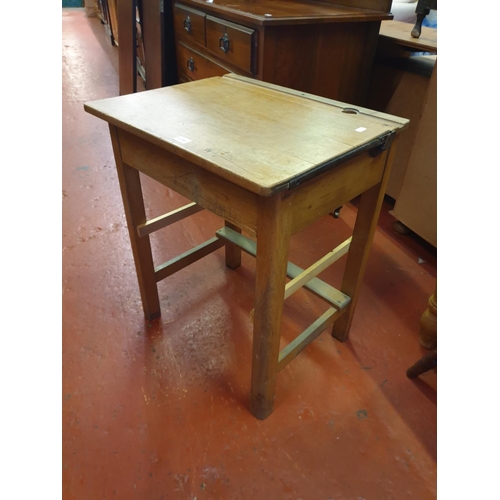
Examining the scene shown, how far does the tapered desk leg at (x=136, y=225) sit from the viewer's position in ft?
3.81

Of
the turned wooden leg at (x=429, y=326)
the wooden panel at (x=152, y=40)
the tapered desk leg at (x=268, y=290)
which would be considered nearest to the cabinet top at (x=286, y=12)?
the wooden panel at (x=152, y=40)

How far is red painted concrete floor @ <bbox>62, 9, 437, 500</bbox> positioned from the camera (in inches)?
41.8

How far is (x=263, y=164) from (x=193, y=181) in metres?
0.22

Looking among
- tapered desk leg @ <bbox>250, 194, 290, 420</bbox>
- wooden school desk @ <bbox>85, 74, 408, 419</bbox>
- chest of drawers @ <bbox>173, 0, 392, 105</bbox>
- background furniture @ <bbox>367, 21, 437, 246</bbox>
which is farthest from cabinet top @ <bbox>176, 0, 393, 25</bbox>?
tapered desk leg @ <bbox>250, 194, 290, 420</bbox>

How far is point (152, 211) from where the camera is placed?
2174 millimetres

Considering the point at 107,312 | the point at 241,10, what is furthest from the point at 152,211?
the point at 241,10

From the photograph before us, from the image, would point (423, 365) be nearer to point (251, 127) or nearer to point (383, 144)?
point (383, 144)

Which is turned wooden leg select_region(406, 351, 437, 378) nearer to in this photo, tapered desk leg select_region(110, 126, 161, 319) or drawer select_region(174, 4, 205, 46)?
tapered desk leg select_region(110, 126, 161, 319)

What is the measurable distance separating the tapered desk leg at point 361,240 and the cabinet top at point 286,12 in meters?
0.79

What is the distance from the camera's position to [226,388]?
1.28m

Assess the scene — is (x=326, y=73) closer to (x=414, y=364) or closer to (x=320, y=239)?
(x=320, y=239)

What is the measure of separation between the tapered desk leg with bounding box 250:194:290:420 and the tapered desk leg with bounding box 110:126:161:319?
53 cm

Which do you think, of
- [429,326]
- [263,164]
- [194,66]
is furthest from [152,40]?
[429,326]

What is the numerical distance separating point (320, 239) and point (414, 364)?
0.82 metres
